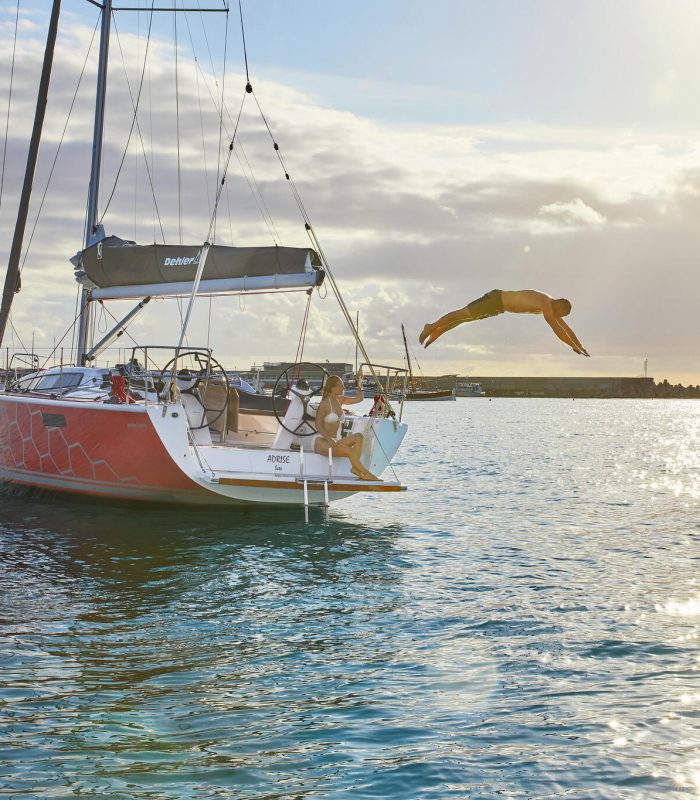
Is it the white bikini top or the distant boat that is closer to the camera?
the white bikini top

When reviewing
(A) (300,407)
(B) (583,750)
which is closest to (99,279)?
(A) (300,407)

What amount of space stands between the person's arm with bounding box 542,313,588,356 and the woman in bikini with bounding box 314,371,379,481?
16.7 feet

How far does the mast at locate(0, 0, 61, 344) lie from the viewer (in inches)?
675

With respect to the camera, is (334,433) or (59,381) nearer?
(334,433)

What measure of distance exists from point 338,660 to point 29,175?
552 inches

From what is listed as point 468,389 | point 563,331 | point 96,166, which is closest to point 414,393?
point 96,166

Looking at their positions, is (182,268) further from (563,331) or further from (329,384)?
(563,331)

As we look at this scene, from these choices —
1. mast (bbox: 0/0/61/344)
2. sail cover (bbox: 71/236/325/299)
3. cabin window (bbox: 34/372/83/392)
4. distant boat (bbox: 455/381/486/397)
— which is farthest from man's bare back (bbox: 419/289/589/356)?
distant boat (bbox: 455/381/486/397)

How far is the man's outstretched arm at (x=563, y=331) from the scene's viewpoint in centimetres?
828

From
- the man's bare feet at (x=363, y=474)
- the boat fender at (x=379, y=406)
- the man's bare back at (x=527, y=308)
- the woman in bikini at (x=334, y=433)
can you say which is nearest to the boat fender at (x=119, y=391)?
A: the woman in bikini at (x=334, y=433)

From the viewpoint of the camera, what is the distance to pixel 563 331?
8375mm

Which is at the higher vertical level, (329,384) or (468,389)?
(329,384)

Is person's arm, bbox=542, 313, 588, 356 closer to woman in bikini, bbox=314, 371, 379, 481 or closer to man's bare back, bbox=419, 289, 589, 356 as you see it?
man's bare back, bbox=419, 289, 589, 356

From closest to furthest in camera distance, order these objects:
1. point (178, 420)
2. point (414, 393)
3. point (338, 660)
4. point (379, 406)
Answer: point (338, 660) < point (178, 420) < point (379, 406) < point (414, 393)
